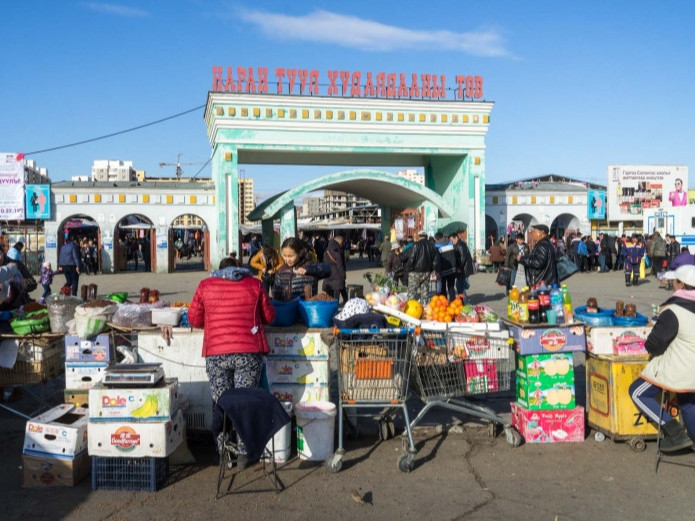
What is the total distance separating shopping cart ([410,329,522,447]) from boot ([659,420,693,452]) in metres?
1.24

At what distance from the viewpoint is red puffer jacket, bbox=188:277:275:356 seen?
579 cm

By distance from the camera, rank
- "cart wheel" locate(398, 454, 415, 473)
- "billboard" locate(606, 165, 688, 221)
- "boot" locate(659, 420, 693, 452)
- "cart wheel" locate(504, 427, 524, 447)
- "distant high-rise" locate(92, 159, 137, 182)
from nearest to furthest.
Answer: "cart wheel" locate(398, 454, 415, 473) → "boot" locate(659, 420, 693, 452) → "cart wheel" locate(504, 427, 524, 447) → "billboard" locate(606, 165, 688, 221) → "distant high-rise" locate(92, 159, 137, 182)

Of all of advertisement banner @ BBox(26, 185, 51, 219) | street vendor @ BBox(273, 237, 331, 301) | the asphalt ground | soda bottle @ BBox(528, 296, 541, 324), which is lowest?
the asphalt ground

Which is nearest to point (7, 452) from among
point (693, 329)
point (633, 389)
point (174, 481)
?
point (174, 481)

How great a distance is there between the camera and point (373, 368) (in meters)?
6.03

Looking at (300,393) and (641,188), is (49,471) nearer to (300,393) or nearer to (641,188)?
(300,393)

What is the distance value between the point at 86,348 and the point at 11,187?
1032 inches

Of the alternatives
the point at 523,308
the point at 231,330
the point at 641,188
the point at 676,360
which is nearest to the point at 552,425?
the point at 523,308

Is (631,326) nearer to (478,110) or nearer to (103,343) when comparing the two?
(103,343)

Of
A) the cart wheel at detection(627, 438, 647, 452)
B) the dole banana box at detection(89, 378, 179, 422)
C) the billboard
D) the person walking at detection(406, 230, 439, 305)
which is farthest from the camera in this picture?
the billboard

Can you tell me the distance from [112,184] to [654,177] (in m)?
29.3

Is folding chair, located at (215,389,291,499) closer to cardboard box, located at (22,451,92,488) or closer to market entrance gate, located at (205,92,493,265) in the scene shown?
cardboard box, located at (22,451,92,488)

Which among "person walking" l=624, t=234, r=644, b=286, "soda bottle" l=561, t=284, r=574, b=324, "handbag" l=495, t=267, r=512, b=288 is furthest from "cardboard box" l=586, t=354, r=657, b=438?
"person walking" l=624, t=234, r=644, b=286

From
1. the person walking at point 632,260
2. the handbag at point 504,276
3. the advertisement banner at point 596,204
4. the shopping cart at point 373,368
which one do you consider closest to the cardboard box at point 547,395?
the shopping cart at point 373,368
